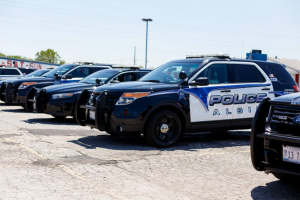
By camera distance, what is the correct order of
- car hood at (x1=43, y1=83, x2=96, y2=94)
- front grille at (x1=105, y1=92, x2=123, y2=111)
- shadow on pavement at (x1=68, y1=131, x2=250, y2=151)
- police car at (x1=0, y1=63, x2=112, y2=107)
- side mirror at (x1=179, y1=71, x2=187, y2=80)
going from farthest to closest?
1. police car at (x1=0, y1=63, x2=112, y2=107)
2. car hood at (x1=43, y1=83, x2=96, y2=94)
3. side mirror at (x1=179, y1=71, x2=187, y2=80)
4. shadow on pavement at (x1=68, y1=131, x2=250, y2=151)
5. front grille at (x1=105, y1=92, x2=123, y2=111)

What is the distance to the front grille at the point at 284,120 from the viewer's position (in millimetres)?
4359

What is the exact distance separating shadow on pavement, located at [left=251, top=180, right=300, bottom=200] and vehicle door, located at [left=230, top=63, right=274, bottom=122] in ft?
10.4

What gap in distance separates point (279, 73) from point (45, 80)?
8427mm

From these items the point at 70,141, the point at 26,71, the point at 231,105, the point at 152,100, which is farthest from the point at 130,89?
the point at 26,71

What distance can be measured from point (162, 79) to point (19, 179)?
4042mm

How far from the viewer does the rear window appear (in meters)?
8.89

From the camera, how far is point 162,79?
8.23 metres

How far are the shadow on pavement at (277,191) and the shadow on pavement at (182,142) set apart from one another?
253 centimetres

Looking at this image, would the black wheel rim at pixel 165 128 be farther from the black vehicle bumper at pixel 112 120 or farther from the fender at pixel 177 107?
the black vehicle bumper at pixel 112 120

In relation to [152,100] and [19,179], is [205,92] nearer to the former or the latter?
[152,100]

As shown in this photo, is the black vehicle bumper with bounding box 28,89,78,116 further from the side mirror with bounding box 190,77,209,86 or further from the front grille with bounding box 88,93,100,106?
the side mirror with bounding box 190,77,209,86

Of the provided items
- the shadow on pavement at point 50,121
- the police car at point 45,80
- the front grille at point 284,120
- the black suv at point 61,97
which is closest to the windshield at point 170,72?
the black suv at point 61,97

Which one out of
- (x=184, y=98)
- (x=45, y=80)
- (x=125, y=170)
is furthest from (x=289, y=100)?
(x=45, y=80)

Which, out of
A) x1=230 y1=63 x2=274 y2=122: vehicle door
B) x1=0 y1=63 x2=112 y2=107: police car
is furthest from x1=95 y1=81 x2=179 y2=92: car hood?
x1=0 y1=63 x2=112 y2=107: police car
